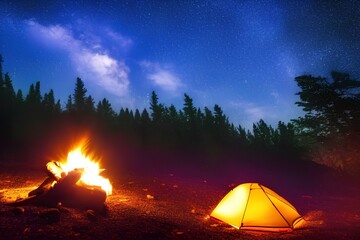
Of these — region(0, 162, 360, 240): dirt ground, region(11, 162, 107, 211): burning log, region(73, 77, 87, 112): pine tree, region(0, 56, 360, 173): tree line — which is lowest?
region(0, 162, 360, 240): dirt ground

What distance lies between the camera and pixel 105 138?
54.2 meters

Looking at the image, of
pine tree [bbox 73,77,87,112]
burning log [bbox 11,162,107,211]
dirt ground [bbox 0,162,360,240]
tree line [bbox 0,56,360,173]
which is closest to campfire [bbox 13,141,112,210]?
burning log [bbox 11,162,107,211]

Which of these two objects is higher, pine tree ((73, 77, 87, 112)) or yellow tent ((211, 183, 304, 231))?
pine tree ((73, 77, 87, 112))

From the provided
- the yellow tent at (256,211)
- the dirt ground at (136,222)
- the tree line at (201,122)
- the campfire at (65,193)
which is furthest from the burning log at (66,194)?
the tree line at (201,122)

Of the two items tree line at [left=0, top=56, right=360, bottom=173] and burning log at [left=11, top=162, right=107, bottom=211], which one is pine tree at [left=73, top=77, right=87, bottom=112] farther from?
burning log at [left=11, top=162, right=107, bottom=211]

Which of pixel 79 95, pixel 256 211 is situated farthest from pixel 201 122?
pixel 256 211

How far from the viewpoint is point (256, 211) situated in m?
10.9

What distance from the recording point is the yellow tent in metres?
10.5

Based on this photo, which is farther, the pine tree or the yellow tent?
the pine tree

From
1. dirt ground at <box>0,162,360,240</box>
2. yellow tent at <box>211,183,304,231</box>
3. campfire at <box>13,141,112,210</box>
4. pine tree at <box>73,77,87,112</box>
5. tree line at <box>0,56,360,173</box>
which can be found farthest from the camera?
pine tree at <box>73,77,87,112</box>

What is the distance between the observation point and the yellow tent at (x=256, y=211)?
34.6ft

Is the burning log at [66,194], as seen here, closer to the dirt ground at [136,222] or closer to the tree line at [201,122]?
the dirt ground at [136,222]

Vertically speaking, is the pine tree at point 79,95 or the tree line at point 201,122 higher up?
the pine tree at point 79,95

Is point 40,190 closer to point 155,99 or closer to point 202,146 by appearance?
point 202,146
